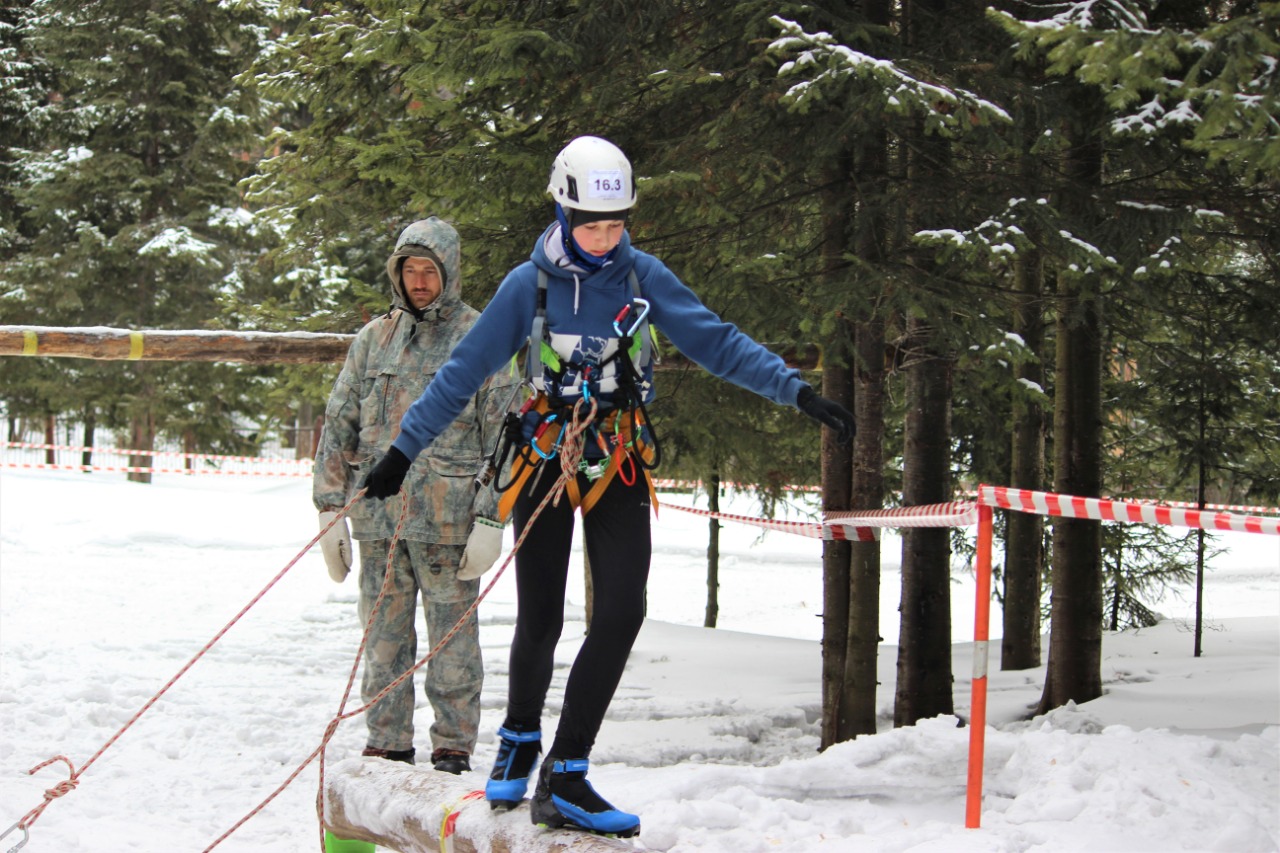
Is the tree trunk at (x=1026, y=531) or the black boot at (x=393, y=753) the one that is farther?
the tree trunk at (x=1026, y=531)

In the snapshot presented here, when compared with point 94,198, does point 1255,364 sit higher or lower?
lower

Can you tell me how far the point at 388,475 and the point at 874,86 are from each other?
323 cm

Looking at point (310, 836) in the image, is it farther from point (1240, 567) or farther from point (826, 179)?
point (1240, 567)

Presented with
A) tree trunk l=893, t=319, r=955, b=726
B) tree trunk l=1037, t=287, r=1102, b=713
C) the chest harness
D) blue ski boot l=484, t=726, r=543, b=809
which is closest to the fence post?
the chest harness

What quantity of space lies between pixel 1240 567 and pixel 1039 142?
69.8 ft

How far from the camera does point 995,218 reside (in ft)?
21.1

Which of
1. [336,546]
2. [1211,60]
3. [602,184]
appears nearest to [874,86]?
[1211,60]

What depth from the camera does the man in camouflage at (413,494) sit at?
578 cm

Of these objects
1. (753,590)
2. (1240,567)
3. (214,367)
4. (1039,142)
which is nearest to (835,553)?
(1039,142)

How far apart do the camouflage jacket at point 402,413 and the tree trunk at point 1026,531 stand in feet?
17.6

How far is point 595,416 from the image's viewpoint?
4.17m

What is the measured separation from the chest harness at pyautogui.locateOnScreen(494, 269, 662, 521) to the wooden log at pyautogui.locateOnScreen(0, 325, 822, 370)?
13.7 ft

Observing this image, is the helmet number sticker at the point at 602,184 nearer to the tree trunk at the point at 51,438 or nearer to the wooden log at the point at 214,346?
the wooden log at the point at 214,346

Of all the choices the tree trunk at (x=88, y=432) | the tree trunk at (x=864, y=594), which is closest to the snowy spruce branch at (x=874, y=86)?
the tree trunk at (x=864, y=594)
